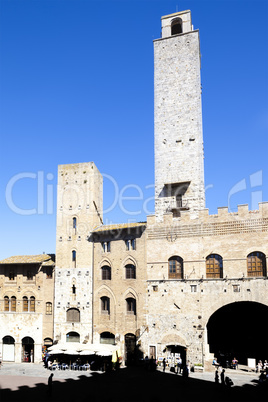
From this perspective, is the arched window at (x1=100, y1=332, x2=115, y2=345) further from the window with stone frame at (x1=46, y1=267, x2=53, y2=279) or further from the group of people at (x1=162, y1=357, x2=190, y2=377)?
the window with stone frame at (x1=46, y1=267, x2=53, y2=279)

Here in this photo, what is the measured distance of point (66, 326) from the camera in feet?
104

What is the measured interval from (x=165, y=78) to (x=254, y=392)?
26321 mm

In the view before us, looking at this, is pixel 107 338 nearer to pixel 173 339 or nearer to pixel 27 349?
pixel 173 339

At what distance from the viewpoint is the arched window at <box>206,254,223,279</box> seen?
2802cm

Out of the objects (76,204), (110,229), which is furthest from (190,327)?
(76,204)

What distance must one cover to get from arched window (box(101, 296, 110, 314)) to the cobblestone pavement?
505cm

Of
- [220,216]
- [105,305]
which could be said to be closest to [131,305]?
[105,305]

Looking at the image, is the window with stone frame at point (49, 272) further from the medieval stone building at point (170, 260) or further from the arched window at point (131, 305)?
the arched window at point (131, 305)

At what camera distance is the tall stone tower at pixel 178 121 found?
31125 millimetres

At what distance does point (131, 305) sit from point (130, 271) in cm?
286

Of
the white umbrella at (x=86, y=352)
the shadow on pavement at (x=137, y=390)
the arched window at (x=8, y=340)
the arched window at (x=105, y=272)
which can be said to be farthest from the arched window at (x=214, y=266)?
the arched window at (x=8, y=340)

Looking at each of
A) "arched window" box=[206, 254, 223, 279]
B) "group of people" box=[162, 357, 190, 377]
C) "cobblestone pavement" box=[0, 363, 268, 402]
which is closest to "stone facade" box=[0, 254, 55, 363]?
"cobblestone pavement" box=[0, 363, 268, 402]

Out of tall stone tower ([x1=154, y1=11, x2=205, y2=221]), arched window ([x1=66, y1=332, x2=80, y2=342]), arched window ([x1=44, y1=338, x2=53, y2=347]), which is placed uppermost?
tall stone tower ([x1=154, y1=11, x2=205, y2=221])

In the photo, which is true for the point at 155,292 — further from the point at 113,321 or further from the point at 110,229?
the point at 110,229
